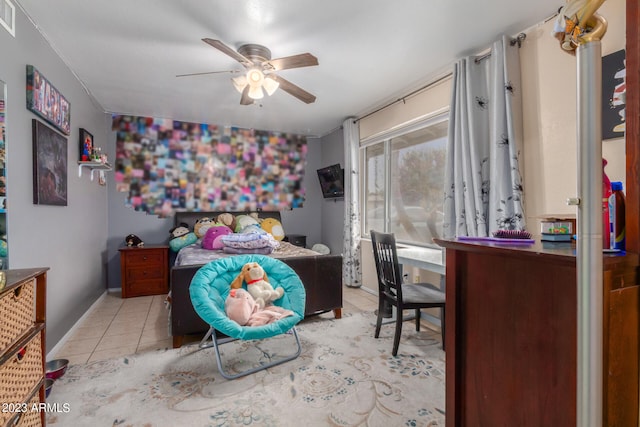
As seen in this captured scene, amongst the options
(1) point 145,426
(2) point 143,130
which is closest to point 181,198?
(2) point 143,130

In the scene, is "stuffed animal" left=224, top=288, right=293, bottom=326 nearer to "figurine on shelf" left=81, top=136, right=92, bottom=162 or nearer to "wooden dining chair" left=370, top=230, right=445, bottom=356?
"wooden dining chair" left=370, top=230, right=445, bottom=356

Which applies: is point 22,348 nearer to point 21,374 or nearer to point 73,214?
point 21,374

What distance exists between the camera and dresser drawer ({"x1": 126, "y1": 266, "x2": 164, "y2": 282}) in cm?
383

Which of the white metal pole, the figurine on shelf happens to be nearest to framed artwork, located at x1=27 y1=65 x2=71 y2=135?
the figurine on shelf

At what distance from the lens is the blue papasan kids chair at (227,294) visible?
6.22 feet

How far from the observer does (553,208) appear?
2.09 metres

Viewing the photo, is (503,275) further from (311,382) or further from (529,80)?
(529,80)

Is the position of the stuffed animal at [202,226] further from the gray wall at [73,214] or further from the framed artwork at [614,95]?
the framed artwork at [614,95]

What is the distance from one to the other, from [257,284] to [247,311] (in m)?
0.27

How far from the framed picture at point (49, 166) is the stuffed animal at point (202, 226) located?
174 cm

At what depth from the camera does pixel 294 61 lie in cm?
224

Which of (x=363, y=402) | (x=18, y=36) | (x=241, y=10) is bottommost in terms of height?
(x=363, y=402)

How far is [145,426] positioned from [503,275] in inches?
71.1

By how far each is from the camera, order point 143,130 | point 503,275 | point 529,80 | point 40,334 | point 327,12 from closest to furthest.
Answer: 1. point 503,275
2. point 40,334
3. point 327,12
4. point 529,80
5. point 143,130
